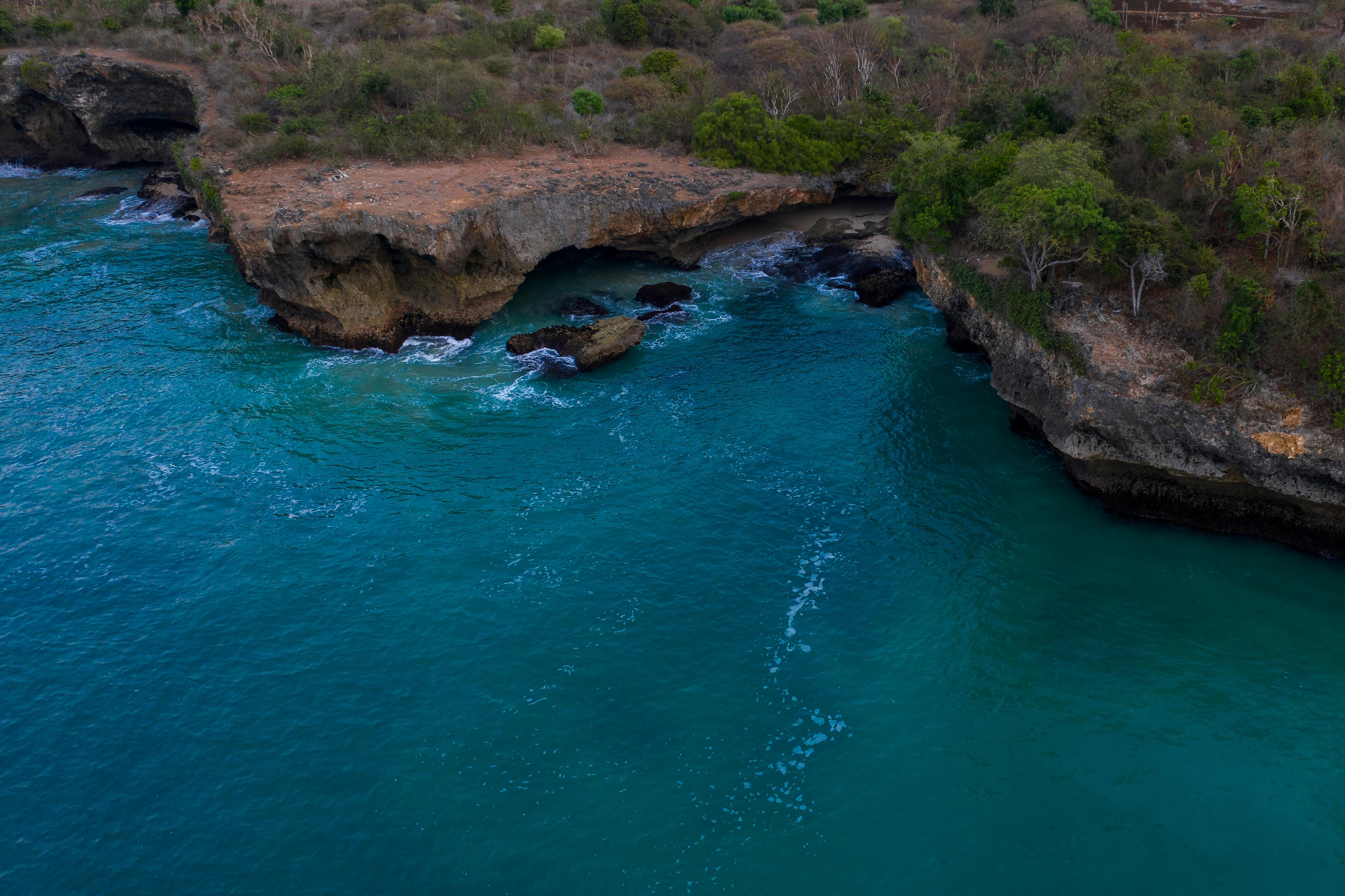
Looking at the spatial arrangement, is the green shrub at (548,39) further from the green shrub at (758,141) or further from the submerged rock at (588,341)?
the submerged rock at (588,341)

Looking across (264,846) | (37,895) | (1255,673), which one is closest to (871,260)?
(1255,673)

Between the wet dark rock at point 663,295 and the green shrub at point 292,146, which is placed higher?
the green shrub at point 292,146

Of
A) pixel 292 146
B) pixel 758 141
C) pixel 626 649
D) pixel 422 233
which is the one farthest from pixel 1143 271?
pixel 292 146

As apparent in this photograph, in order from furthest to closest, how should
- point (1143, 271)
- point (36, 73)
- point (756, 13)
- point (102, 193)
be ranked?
point (756, 13)
point (102, 193)
point (36, 73)
point (1143, 271)

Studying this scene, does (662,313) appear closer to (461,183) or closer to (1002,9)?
(461,183)

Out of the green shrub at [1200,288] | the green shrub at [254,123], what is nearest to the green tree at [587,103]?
the green shrub at [254,123]
